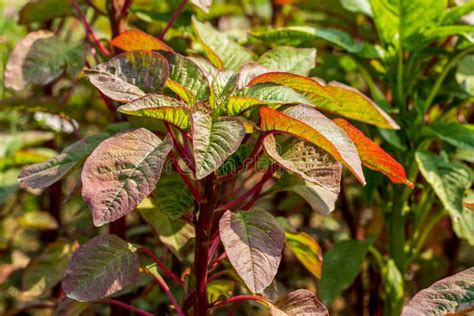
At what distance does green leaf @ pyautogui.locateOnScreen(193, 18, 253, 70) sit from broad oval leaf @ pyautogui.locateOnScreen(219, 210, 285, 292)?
381 mm

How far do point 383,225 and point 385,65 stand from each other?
1.56ft

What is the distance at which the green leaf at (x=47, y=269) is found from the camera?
145cm

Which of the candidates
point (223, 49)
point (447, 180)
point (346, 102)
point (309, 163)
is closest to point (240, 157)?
point (309, 163)

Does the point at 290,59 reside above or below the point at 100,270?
above

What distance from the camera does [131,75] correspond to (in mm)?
1122

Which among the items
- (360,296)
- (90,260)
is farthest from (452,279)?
(360,296)

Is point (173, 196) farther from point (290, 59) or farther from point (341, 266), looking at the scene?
point (341, 266)

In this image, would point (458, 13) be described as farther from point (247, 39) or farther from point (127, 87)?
point (127, 87)

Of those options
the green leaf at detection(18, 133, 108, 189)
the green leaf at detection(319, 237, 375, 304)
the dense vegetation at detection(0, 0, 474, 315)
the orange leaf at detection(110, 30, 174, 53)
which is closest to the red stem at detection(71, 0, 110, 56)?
the dense vegetation at detection(0, 0, 474, 315)

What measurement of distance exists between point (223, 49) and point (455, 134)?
1.53 ft

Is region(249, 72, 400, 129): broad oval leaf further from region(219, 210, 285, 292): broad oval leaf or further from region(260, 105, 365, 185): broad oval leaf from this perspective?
region(219, 210, 285, 292): broad oval leaf

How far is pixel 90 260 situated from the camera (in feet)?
3.49

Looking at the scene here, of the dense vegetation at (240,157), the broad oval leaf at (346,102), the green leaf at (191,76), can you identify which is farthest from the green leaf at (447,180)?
the green leaf at (191,76)

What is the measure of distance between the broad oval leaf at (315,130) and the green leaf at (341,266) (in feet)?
1.63
